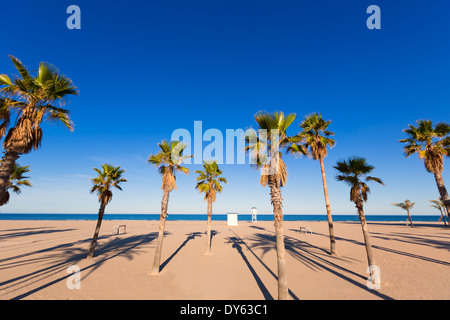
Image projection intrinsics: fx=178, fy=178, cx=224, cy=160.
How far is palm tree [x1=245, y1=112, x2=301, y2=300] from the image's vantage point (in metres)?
8.05

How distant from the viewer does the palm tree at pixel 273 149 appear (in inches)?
317

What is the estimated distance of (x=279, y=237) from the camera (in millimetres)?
7383

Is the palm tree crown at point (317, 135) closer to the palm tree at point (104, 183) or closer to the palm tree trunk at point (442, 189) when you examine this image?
the palm tree trunk at point (442, 189)

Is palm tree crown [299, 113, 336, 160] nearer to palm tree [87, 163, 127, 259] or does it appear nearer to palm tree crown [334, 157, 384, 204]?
palm tree crown [334, 157, 384, 204]

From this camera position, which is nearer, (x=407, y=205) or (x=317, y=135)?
(x=317, y=135)

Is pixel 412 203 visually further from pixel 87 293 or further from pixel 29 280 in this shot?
pixel 29 280

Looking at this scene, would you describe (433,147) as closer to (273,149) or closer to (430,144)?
(430,144)

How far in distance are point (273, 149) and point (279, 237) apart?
3990 millimetres

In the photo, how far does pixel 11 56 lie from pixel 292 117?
40.6ft

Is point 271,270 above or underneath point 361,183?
underneath

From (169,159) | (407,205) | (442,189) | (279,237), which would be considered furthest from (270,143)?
(407,205)
